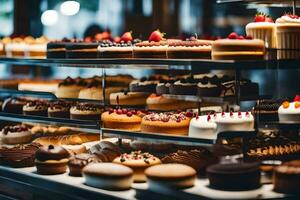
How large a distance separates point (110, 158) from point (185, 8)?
3860 millimetres

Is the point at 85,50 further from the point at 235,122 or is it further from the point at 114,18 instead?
the point at 114,18

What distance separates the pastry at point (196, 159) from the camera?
486 centimetres

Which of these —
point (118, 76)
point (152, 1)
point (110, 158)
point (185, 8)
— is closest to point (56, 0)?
point (152, 1)

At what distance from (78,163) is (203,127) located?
3.62ft

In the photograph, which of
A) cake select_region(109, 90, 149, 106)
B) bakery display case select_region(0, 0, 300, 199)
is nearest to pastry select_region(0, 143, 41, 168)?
bakery display case select_region(0, 0, 300, 199)

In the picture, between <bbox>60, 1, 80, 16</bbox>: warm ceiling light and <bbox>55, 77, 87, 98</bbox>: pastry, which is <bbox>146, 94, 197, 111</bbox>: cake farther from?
<bbox>60, 1, 80, 16</bbox>: warm ceiling light

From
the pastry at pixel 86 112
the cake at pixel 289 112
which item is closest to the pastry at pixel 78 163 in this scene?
the pastry at pixel 86 112

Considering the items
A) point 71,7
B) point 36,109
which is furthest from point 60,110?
point 71,7

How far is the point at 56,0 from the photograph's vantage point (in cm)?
1009

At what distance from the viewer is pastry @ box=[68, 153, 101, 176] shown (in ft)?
16.9

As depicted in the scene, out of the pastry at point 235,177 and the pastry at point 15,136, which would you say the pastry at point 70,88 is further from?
the pastry at point 235,177

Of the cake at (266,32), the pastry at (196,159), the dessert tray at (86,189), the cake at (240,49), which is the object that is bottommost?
the dessert tray at (86,189)

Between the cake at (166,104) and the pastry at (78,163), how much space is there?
40.5 inches

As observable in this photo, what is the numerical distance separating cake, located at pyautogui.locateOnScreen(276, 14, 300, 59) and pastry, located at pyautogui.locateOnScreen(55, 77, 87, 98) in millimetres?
2586
